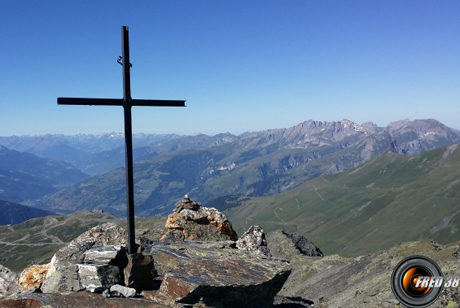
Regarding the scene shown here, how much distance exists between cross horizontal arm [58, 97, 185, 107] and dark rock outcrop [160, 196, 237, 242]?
12154 mm

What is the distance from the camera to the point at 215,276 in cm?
1359

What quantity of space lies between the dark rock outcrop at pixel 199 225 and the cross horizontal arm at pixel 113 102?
1215 cm

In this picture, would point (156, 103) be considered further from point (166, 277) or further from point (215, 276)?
point (215, 276)

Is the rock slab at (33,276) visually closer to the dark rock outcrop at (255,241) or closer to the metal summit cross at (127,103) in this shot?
the metal summit cross at (127,103)

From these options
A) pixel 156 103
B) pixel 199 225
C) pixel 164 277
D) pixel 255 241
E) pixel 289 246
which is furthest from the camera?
pixel 289 246

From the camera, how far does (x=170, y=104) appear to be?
15.3m

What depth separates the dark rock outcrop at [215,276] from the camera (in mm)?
12695

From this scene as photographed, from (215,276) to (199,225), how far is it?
13614mm

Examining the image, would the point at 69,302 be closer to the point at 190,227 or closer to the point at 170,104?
the point at 170,104

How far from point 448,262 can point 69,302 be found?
37.9m

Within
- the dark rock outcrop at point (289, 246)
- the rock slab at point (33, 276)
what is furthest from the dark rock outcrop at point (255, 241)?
the dark rock outcrop at point (289, 246)

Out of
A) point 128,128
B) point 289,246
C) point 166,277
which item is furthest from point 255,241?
point 289,246

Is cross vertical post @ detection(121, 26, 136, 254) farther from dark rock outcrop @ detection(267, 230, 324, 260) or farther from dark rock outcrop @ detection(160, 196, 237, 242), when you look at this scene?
dark rock outcrop @ detection(267, 230, 324, 260)

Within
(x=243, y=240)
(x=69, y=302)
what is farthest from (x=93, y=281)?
(x=243, y=240)
